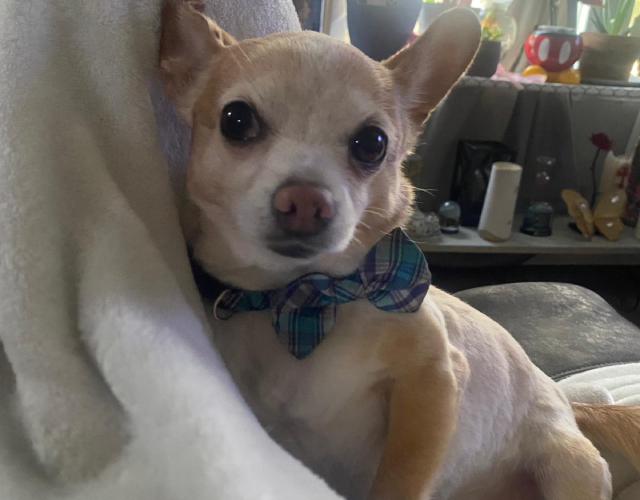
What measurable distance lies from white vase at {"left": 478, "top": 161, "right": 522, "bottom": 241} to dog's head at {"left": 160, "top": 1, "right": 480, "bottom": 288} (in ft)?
5.40

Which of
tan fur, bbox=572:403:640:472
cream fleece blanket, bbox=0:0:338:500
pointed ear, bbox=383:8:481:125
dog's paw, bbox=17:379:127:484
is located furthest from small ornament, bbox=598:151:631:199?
dog's paw, bbox=17:379:127:484

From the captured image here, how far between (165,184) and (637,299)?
289 centimetres

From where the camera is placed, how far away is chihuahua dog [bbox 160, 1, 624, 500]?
0.60 m

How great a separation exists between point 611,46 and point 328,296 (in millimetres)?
2722

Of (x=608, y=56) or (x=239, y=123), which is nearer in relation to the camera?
(x=239, y=123)

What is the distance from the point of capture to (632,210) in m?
2.68

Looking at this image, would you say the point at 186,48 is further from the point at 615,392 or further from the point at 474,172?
the point at 474,172

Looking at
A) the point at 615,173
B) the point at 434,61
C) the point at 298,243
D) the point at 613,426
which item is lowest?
the point at 615,173

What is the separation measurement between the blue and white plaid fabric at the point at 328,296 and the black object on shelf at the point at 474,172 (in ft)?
6.33

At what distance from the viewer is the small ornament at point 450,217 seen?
2430 millimetres

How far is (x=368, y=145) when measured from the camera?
0.67 metres

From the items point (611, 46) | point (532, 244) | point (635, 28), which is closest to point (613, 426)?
point (532, 244)

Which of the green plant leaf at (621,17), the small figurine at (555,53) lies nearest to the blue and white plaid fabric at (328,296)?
the small figurine at (555,53)

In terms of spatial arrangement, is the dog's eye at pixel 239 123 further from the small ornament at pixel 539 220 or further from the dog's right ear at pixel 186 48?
the small ornament at pixel 539 220
